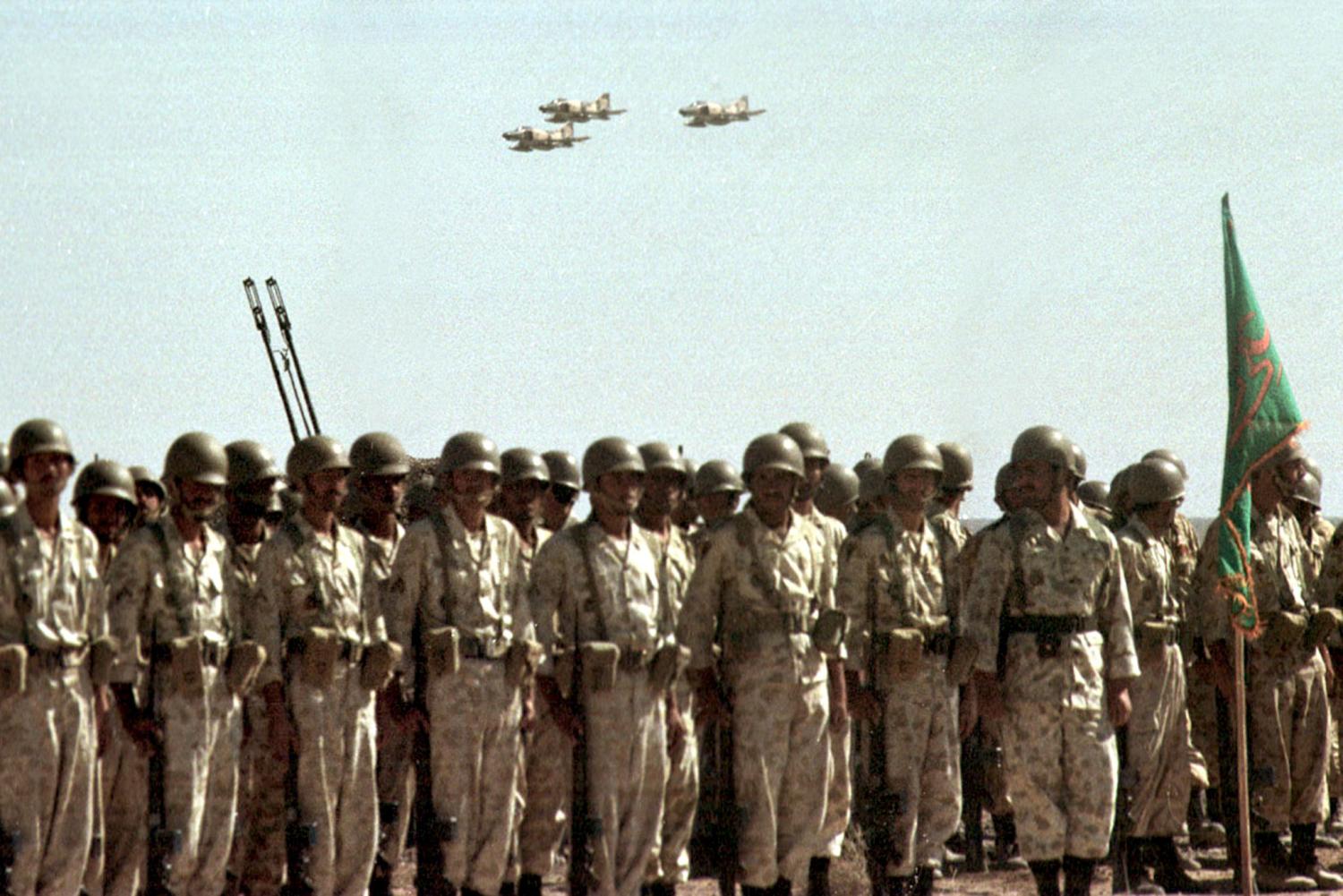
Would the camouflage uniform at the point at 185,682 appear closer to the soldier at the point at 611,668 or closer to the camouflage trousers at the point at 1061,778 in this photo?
the soldier at the point at 611,668

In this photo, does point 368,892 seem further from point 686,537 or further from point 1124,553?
point 1124,553

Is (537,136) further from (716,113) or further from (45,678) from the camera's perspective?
(45,678)

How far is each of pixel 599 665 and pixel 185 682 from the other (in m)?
2.07

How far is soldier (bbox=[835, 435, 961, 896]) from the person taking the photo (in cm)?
1477

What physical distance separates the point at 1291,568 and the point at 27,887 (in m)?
8.17

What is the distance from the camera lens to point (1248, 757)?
16.5 m

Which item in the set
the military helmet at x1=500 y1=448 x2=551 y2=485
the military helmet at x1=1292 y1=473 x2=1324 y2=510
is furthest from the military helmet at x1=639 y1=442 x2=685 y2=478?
the military helmet at x1=1292 y1=473 x2=1324 y2=510

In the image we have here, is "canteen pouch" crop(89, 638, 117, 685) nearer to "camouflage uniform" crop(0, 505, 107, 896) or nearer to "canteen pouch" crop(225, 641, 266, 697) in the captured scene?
"camouflage uniform" crop(0, 505, 107, 896)

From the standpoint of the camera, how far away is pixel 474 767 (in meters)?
13.9

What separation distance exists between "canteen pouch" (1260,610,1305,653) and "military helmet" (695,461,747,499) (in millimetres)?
3429

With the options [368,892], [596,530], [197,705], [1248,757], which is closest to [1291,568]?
[1248,757]

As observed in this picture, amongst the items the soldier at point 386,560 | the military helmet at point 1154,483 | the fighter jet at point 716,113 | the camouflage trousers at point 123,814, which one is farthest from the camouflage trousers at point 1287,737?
the fighter jet at point 716,113

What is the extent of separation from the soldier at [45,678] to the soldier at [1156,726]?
6305 millimetres

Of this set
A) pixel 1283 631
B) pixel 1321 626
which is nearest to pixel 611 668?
pixel 1283 631
